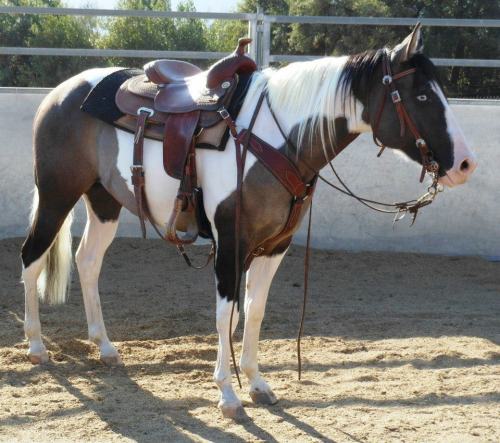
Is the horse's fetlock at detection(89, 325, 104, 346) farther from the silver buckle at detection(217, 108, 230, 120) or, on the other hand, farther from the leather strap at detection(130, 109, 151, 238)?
the silver buckle at detection(217, 108, 230, 120)

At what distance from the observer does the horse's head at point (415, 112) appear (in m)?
3.37

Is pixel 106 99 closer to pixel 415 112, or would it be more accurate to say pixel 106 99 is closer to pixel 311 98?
pixel 311 98

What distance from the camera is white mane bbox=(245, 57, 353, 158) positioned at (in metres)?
3.62

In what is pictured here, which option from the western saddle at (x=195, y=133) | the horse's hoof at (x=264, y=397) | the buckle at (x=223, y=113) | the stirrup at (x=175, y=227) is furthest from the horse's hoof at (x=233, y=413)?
the buckle at (x=223, y=113)

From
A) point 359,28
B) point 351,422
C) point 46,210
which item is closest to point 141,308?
point 46,210

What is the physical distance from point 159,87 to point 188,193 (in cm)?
66

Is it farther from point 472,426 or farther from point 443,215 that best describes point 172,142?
point 443,215

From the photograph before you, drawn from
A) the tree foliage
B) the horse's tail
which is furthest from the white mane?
the tree foliage

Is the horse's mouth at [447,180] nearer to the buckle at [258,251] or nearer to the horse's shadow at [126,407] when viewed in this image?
the buckle at [258,251]

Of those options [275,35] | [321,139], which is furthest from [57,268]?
[275,35]

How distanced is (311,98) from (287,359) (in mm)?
1656

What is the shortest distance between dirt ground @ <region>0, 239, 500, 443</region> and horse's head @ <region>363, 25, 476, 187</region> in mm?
1178

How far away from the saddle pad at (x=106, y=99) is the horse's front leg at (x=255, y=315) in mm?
1098

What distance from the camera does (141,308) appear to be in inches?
223
